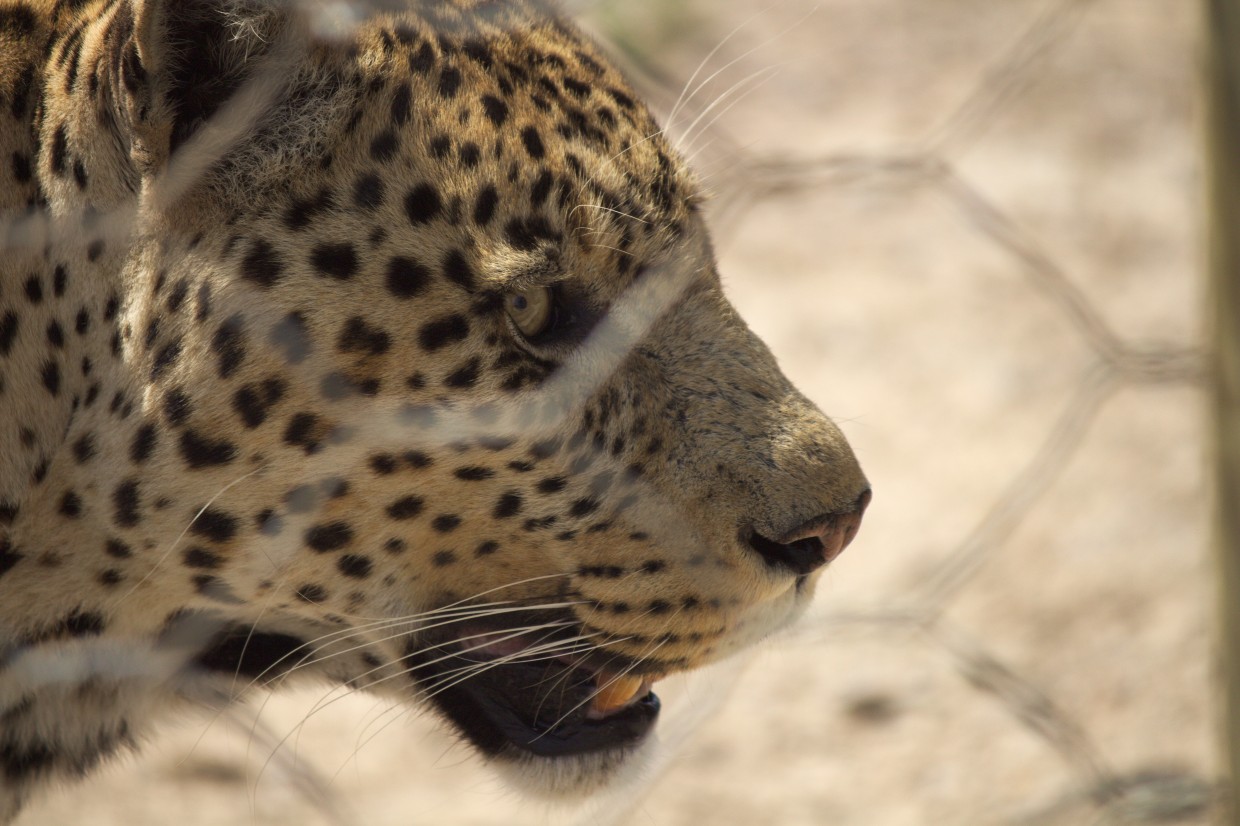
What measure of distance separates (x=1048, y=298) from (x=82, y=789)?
203 centimetres

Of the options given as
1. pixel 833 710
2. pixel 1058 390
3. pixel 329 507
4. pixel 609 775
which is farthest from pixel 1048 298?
pixel 329 507

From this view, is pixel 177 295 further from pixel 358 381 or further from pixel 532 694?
pixel 532 694

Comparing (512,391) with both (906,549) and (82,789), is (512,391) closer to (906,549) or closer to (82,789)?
(82,789)

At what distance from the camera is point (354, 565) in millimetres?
1178

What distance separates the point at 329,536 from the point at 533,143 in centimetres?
36

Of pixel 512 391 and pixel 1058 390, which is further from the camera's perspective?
pixel 1058 390

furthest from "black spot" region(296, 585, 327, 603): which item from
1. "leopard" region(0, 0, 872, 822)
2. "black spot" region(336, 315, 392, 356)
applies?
"black spot" region(336, 315, 392, 356)

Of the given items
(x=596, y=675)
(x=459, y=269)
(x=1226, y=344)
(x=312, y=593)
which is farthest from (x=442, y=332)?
(x=1226, y=344)

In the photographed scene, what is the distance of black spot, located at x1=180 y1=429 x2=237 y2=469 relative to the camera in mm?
1096

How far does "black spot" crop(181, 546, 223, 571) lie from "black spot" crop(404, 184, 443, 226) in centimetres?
32

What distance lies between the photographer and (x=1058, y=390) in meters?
2.66

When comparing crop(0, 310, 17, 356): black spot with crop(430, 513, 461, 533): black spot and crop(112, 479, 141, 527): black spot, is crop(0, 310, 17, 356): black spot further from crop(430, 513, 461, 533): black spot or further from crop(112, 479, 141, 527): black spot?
crop(430, 513, 461, 533): black spot

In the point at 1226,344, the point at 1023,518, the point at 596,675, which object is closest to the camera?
the point at 596,675

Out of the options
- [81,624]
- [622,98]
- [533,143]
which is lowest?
[81,624]
